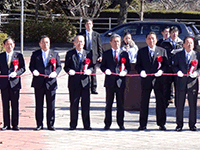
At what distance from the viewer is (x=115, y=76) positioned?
364 inches

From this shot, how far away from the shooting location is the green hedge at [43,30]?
30391mm

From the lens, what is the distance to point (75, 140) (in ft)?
27.3

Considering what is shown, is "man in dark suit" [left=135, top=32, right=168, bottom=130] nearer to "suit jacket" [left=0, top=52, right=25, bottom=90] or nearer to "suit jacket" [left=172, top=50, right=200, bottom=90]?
"suit jacket" [left=172, top=50, right=200, bottom=90]

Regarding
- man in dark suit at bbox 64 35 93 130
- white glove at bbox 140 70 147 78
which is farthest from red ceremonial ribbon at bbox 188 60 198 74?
man in dark suit at bbox 64 35 93 130

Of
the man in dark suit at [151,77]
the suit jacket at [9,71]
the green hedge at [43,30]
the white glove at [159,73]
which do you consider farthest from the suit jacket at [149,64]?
the green hedge at [43,30]

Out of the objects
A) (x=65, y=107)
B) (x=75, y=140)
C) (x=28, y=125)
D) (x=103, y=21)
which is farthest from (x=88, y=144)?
(x=103, y=21)

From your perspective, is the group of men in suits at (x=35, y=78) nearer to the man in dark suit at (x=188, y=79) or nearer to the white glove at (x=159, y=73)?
the white glove at (x=159, y=73)

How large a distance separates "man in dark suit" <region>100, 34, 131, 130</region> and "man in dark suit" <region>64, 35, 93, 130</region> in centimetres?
33

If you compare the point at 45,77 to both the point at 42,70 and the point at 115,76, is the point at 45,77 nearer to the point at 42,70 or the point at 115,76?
the point at 42,70

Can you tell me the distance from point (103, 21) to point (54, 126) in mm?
26600

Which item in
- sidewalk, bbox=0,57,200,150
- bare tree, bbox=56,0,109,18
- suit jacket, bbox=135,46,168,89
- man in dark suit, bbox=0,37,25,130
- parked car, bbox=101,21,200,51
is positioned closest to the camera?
sidewalk, bbox=0,57,200,150

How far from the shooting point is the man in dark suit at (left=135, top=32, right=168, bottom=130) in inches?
362

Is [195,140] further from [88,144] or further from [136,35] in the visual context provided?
[136,35]

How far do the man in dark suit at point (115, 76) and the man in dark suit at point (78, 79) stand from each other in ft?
1.07
